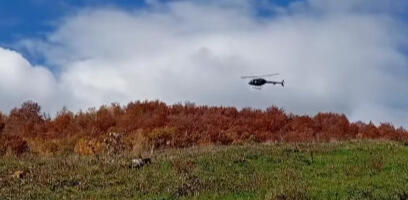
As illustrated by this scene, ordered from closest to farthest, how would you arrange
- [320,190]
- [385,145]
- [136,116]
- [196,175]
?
1. [320,190]
2. [196,175]
3. [385,145]
4. [136,116]

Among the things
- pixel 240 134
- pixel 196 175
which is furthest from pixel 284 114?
pixel 196 175

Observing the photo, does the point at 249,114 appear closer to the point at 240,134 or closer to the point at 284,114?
the point at 284,114

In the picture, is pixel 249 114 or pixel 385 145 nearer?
pixel 385 145

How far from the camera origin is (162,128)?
108 ft

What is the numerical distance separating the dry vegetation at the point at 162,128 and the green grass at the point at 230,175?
783 cm

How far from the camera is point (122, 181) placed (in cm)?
1847

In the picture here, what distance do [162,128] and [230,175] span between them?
14.4 m

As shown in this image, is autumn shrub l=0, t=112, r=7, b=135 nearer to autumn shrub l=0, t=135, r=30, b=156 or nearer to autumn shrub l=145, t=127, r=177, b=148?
autumn shrub l=0, t=135, r=30, b=156

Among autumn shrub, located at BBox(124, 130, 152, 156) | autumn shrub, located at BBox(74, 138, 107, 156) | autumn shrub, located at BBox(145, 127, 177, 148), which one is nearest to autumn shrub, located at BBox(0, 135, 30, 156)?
autumn shrub, located at BBox(74, 138, 107, 156)

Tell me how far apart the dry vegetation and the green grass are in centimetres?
783

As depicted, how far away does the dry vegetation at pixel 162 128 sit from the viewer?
102 feet

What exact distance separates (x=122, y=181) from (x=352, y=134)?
61.7 ft

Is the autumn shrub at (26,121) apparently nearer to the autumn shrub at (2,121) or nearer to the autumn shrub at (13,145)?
the autumn shrub at (2,121)

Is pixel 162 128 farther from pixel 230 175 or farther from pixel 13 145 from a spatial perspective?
pixel 230 175
